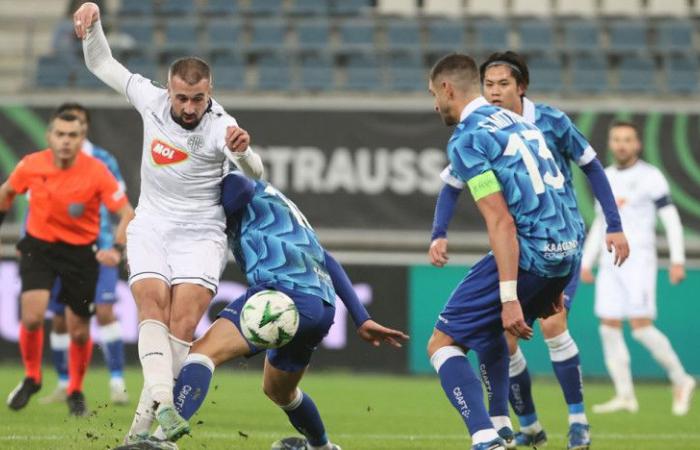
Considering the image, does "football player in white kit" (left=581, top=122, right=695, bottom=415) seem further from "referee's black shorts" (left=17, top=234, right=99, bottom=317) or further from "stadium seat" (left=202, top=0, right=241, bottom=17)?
"stadium seat" (left=202, top=0, right=241, bottom=17)

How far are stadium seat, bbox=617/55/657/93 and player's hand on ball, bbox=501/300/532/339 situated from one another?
42.0 ft

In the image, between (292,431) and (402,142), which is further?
(402,142)

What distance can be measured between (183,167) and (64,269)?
3.92 m

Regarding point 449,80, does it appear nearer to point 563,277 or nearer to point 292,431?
point 563,277

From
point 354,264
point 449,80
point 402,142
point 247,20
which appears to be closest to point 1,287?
point 354,264

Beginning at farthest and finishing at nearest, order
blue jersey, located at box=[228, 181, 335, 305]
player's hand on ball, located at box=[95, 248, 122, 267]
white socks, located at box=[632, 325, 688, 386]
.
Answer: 1. white socks, located at box=[632, 325, 688, 386]
2. player's hand on ball, located at box=[95, 248, 122, 267]
3. blue jersey, located at box=[228, 181, 335, 305]

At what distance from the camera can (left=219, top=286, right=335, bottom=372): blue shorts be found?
21.2 feet

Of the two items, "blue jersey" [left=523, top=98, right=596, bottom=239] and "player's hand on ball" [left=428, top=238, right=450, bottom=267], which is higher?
"blue jersey" [left=523, top=98, right=596, bottom=239]

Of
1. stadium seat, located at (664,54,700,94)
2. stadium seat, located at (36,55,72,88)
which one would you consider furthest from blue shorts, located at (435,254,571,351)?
stadium seat, located at (36,55,72,88)

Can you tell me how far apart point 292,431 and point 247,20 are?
12.2 metres

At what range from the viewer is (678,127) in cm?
1655

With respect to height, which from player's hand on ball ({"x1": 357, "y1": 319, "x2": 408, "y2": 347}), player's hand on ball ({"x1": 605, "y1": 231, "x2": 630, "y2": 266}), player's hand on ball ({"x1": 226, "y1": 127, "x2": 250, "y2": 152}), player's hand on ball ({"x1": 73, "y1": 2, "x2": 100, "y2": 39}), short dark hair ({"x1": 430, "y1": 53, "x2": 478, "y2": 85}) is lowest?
player's hand on ball ({"x1": 357, "y1": 319, "x2": 408, "y2": 347})

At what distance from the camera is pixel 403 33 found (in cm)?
1997

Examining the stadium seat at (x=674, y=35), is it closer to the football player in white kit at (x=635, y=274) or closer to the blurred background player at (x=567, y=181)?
the football player in white kit at (x=635, y=274)
